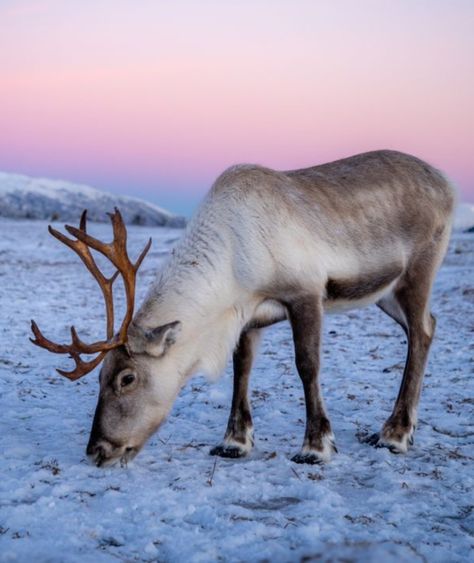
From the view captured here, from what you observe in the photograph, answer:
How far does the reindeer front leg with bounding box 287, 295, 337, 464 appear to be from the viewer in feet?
14.6

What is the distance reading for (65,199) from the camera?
1971 inches

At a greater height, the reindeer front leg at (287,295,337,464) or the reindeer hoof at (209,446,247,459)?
the reindeer front leg at (287,295,337,464)

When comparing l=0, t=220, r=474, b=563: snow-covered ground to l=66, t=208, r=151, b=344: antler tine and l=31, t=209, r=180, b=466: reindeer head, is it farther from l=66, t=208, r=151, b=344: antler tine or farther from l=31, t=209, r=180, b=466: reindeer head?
l=66, t=208, r=151, b=344: antler tine

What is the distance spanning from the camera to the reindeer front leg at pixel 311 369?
4.46m

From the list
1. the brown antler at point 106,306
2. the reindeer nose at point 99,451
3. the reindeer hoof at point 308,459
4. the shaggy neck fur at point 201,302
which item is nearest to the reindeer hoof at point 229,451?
the reindeer hoof at point 308,459

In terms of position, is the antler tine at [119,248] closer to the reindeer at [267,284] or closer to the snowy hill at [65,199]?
the reindeer at [267,284]

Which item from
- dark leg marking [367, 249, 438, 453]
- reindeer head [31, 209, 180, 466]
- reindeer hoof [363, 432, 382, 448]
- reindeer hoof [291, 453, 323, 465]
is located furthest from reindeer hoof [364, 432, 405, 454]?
reindeer head [31, 209, 180, 466]

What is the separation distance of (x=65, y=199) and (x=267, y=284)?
47.6 metres

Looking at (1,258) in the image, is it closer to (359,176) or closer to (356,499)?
(359,176)

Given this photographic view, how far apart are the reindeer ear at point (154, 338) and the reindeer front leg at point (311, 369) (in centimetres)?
80

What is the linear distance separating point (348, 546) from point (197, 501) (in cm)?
190

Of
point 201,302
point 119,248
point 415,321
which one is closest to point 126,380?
point 201,302

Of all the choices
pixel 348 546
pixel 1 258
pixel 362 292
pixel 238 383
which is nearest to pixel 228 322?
pixel 238 383

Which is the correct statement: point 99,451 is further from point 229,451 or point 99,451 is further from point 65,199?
point 65,199
